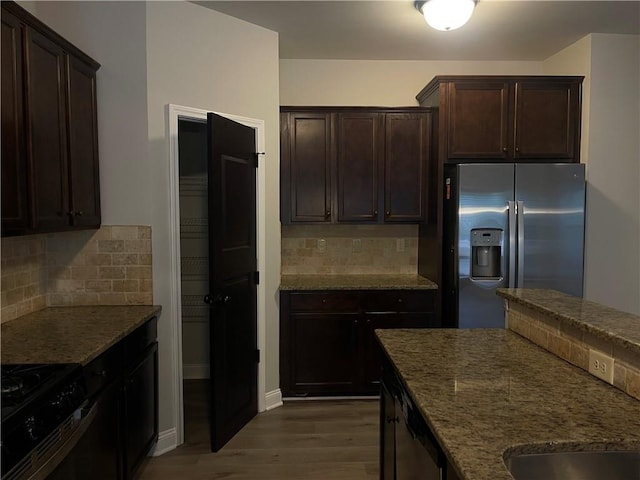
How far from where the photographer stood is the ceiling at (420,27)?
117 inches

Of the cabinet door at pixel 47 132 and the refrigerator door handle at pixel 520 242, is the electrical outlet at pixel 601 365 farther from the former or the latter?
the cabinet door at pixel 47 132

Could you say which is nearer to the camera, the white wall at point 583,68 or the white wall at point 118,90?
the white wall at point 118,90

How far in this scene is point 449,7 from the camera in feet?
8.93

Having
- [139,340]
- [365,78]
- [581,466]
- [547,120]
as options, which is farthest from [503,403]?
[365,78]

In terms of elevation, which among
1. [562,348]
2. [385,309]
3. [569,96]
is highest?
[569,96]

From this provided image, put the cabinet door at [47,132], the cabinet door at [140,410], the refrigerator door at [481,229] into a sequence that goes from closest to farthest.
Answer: the cabinet door at [47,132] < the cabinet door at [140,410] < the refrigerator door at [481,229]

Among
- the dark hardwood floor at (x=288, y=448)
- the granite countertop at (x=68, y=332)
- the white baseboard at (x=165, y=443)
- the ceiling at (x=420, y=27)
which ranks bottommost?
the dark hardwood floor at (x=288, y=448)

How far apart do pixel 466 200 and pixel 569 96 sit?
1252 mm

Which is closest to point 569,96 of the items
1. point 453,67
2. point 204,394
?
point 453,67

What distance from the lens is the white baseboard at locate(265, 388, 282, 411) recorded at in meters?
3.43

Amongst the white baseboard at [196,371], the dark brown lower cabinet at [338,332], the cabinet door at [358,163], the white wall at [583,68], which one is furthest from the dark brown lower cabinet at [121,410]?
the white wall at [583,68]

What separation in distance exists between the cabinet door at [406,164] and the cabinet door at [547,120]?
0.72 metres

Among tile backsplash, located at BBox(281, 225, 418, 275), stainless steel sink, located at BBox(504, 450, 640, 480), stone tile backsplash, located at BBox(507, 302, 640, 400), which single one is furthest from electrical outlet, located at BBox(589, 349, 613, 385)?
tile backsplash, located at BBox(281, 225, 418, 275)

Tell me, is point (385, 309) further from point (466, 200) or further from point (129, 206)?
point (129, 206)
